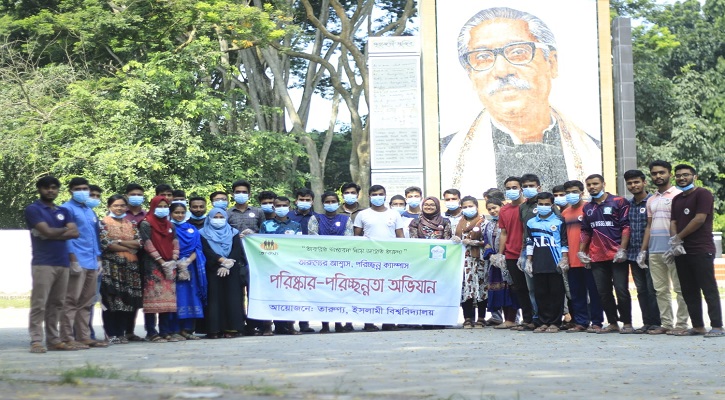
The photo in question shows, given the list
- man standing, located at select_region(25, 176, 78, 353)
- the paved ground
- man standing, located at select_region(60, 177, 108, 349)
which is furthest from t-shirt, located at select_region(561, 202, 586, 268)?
man standing, located at select_region(25, 176, 78, 353)

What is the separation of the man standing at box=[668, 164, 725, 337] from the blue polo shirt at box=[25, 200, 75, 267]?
5.78 meters

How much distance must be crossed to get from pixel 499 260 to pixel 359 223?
A: 1.65 metres

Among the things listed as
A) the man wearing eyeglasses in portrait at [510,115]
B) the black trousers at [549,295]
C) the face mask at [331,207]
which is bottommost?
the black trousers at [549,295]

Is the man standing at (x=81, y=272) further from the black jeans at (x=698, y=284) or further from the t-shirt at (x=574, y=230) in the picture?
the black jeans at (x=698, y=284)

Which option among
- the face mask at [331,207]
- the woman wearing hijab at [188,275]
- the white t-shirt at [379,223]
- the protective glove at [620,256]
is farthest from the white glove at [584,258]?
the woman wearing hijab at [188,275]

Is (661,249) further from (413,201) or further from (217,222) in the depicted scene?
(217,222)

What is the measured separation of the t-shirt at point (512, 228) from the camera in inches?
464

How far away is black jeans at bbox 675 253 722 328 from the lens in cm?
1076

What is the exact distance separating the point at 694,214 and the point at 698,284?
0.70 metres

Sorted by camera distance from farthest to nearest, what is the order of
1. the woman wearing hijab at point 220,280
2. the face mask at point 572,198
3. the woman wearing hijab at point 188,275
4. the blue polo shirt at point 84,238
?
1. the face mask at point 572,198
2. the woman wearing hijab at point 220,280
3. the woman wearing hijab at point 188,275
4. the blue polo shirt at point 84,238

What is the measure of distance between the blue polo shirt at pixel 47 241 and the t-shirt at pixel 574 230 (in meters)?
5.12

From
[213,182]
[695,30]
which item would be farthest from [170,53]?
[695,30]

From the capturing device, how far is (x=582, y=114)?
2505 centimetres

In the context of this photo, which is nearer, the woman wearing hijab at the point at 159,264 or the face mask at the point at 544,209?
the woman wearing hijab at the point at 159,264
